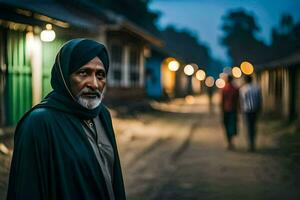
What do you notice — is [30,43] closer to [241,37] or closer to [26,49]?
[26,49]

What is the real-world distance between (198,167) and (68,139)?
8.45 metres

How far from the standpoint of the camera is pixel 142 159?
12047 mm

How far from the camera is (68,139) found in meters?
2.81

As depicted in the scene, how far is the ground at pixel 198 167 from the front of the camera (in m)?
8.51

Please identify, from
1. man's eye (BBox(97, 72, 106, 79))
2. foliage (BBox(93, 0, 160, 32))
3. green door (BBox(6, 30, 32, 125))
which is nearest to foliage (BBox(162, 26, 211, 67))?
foliage (BBox(93, 0, 160, 32))

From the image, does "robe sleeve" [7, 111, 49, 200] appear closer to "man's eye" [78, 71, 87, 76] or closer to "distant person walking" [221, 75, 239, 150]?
"man's eye" [78, 71, 87, 76]

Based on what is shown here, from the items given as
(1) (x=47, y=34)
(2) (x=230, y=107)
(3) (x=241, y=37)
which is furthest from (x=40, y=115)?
(3) (x=241, y=37)

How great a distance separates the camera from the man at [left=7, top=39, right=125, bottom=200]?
8.90 ft

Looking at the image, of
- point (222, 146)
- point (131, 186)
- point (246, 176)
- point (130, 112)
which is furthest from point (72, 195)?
point (130, 112)

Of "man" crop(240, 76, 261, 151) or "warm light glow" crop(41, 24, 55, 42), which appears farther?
"man" crop(240, 76, 261, 151)

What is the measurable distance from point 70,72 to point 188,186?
21.0 ft

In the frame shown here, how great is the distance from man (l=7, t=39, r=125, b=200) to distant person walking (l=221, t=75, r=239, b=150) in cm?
1116

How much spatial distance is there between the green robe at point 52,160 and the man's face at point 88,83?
0.12 meters

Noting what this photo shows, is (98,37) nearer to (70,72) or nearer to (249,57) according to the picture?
(70,72)
